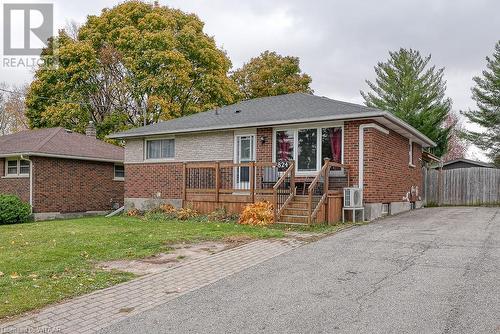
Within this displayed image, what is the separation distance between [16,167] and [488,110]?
1098 inches

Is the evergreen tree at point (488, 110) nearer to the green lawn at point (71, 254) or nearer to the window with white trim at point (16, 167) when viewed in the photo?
the green lawn at point (71, 254)

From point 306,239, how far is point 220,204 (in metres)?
5.13

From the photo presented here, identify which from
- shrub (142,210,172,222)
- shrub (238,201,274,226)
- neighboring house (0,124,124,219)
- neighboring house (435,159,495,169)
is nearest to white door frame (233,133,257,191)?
shrub (238,201,274,226)

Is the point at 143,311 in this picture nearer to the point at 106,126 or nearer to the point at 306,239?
the point at 306,239

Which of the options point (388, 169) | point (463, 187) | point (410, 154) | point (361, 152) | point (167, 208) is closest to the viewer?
point (361, 152)

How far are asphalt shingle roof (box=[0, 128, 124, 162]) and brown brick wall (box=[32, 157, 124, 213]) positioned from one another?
1.40ft

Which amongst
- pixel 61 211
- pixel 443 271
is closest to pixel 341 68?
pixel 61 211

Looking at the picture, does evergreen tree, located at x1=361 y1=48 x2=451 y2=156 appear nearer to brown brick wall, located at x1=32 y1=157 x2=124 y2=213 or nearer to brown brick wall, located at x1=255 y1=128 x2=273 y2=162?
brown brick wall, located at x1=255 y1=128 x2=273 y2=162

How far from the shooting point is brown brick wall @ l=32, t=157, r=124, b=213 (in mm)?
17906

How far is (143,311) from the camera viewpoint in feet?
15.6

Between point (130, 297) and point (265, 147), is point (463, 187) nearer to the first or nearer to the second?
point (265, 147)

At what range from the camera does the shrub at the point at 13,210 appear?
16.1m

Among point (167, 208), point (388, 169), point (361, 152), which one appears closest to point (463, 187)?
point (388, 169)

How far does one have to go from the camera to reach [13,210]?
16.4 metres
